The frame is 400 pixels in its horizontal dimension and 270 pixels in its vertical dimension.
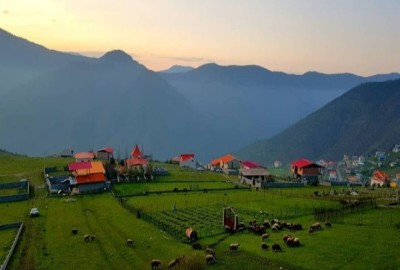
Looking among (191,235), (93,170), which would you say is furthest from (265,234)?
(93,170)

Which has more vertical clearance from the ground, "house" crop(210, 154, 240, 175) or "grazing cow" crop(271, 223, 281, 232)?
"house" crop(210, 154, 240, 175)

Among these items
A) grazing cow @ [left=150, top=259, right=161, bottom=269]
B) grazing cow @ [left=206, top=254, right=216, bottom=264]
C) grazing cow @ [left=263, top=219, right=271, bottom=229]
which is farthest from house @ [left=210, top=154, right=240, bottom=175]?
grazing cow @ [left=150, top=259, right=161, bottom=269]

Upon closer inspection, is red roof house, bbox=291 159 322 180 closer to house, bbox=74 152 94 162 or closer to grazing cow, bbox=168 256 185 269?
house, bbox=74 152 94 162

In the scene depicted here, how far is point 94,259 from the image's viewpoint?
139 ft

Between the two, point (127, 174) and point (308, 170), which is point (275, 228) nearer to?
point (127, 174)

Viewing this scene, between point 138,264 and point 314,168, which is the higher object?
point 314,168

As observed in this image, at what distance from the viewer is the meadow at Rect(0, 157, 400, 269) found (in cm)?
3991

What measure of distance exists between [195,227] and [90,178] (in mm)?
32637

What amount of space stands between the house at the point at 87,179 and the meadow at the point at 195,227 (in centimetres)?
376

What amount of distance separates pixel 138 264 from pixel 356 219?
27.4 m

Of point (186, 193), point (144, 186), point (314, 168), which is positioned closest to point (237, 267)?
point (186, 193)

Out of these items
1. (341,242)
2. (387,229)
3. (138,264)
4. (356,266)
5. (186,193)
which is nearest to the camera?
(356,266)

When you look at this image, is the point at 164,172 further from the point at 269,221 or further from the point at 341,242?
the point at 341,242

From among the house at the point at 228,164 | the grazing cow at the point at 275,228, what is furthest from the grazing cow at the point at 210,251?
the house at the point at 228,164
